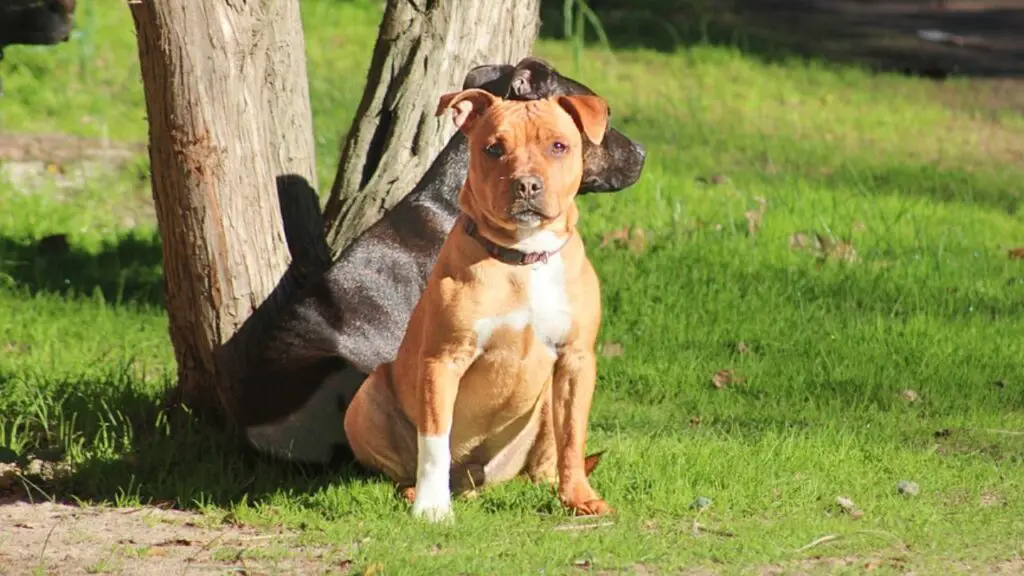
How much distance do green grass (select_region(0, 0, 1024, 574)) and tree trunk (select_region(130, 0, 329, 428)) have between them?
1.17 ft

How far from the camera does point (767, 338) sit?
7352mm

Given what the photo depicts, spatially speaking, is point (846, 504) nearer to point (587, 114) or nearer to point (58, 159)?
point (587, 114)

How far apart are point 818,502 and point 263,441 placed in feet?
6.19

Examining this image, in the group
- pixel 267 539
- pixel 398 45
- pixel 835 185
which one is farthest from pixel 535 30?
pixel 835 185

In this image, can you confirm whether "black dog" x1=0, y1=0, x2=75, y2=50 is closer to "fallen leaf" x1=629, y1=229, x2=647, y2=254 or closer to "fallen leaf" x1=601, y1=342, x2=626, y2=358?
"fallen leaf" x1=601, y1=342, x2=626, y2=358

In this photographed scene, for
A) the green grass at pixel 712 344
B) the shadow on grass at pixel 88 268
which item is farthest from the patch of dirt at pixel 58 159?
the shadow on grass at pixel 88 268

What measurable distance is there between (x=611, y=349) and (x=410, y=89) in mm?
1609

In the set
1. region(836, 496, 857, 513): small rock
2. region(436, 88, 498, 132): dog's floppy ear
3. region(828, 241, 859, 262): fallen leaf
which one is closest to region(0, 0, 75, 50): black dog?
region(436, 88, 498, 132): dog's floppy ear

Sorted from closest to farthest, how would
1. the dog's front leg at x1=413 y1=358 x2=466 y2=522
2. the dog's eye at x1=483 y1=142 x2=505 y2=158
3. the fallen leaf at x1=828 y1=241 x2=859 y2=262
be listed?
the dog's eye at x1=483 y1=142 x2=505 y2=158, the dog's front leg at x1=413 y1=358 x2=466 y2=522, the fallen leaf at x1=828 y1=241 x2=859 y2=262

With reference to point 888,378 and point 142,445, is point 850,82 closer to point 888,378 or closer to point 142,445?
point 888,378

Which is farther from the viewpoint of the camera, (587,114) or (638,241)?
(638,241)

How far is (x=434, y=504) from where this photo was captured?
16.0 feet

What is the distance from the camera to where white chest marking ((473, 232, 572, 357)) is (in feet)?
15.6

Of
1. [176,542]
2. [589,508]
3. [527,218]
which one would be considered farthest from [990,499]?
[176,542]
